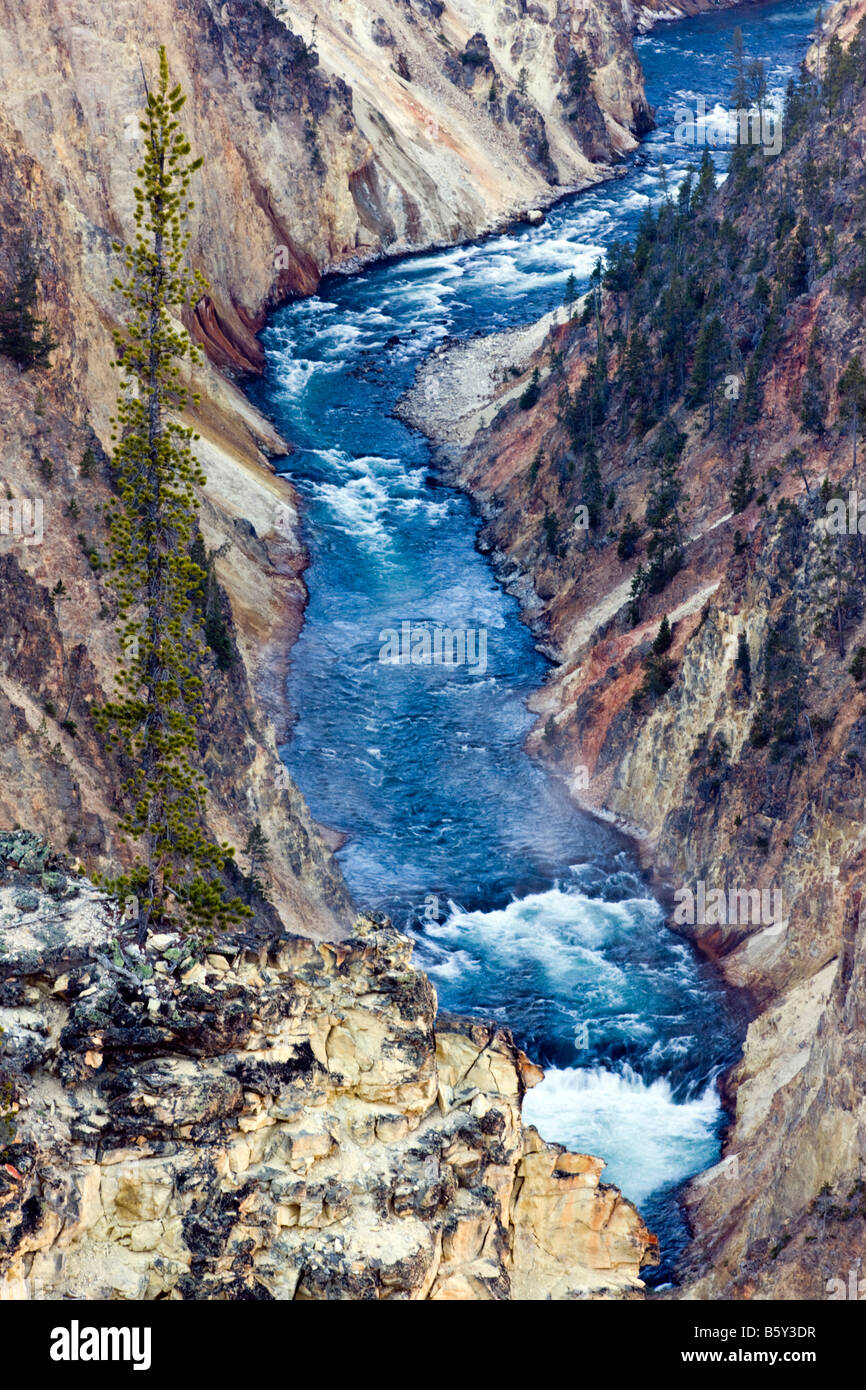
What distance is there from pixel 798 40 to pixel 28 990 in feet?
464

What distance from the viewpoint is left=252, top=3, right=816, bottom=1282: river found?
46.3m

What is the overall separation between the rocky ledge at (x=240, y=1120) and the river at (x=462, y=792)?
1303 cm

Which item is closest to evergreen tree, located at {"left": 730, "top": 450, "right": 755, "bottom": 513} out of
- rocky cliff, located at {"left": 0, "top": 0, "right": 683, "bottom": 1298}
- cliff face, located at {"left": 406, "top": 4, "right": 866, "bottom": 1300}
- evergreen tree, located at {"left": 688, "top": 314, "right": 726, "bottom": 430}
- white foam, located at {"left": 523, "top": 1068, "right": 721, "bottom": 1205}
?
cliff face, located at {"left": 406, "top": 4, "right": 866, "bottom": 1300}

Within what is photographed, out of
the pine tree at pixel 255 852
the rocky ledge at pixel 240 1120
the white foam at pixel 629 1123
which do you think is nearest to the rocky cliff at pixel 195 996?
the rocky ledge at pixel 240 1120

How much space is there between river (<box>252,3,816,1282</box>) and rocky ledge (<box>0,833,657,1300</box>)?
13.0 meters

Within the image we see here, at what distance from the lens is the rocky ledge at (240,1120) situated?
2388 centimetres

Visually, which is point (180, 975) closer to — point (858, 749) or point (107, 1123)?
point (107, 1123)

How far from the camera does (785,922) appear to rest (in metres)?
48.9

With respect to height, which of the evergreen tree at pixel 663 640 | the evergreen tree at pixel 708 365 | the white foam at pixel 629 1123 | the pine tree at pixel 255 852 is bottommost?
the white foam at pixel 629 1123

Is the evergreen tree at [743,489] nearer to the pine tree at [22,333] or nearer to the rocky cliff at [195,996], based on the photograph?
the rocky cliff at [195,996]

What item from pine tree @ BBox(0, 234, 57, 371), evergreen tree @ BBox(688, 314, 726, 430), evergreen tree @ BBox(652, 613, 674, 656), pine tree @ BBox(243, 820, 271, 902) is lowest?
pine tree @ BBox(243, 820, 271, 902)

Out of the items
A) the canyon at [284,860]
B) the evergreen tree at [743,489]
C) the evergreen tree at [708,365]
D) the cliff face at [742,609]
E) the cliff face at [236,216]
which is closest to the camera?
the canyon at [284,860]

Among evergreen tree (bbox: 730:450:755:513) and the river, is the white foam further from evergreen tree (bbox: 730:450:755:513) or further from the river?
evergreen tree (bbox: 730:450:755:513)

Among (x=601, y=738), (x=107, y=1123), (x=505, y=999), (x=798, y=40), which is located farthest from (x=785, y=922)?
(x=798, y=40)
